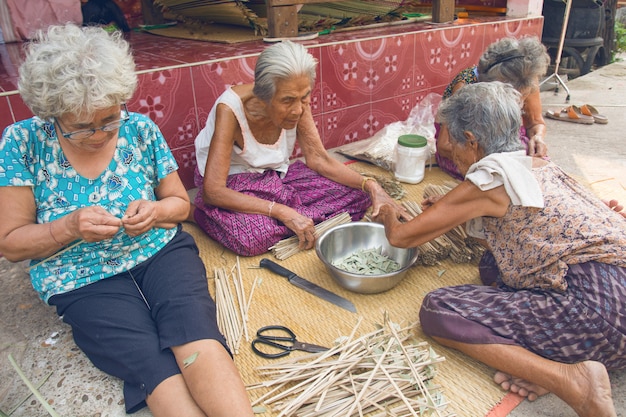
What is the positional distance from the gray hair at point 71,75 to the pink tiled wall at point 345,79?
1.35 meters

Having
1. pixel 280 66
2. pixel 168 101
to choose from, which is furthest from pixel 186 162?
pixel 280 66

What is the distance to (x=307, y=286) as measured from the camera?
2.75 metres

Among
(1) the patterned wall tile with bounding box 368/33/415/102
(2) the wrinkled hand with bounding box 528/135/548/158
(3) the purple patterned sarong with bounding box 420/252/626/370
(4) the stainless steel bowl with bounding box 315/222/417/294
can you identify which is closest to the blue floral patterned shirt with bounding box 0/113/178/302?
(4) the stainless steel bowl with bounding box 315/222/417/294

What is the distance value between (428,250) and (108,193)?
1.81m

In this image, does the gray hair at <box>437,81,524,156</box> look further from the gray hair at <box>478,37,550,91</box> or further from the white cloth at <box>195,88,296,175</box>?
the white cloth at <box>195,88,296,175</box>

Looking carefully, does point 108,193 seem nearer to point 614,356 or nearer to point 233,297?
point 233,297

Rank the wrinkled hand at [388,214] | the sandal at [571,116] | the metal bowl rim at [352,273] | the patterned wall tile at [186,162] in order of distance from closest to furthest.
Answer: the metal bowl rim at [352,273] < the wrinkled hand at [388,214] < the patterned wall tile at [186,162] < the sandal at [571,116]

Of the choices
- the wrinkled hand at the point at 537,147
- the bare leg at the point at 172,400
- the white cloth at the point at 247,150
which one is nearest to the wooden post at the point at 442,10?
the wrinkled hand at the point at 537,147

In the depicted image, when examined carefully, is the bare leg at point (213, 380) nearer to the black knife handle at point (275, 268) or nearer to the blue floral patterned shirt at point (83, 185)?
the blue floral patterned shirt at point (83, 185)

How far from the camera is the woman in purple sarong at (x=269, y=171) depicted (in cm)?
275

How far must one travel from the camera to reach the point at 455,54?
5379mm

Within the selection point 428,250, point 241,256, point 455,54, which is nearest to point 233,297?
point 241,256

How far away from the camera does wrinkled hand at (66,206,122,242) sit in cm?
193

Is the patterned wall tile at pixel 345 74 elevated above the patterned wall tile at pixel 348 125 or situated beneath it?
elevated above
